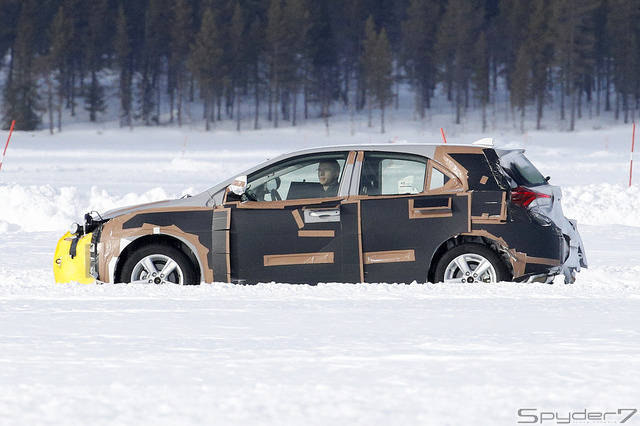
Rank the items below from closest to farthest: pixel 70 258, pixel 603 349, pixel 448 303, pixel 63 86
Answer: pixel 603 349, pixel 448 303, pixel 70 258, pixel 63 86

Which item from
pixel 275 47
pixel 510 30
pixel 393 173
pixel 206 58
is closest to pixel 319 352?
pixel 393 173

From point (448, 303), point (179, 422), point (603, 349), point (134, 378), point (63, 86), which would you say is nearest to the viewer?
point (179, 422)

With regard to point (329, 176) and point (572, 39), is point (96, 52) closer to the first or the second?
point (572, 39)

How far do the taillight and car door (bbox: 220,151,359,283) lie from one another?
1213 mm

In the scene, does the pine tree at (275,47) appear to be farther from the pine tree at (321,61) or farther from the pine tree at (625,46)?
the pine tree at (625,46)

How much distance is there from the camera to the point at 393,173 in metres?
7.73

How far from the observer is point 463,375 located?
5160mm

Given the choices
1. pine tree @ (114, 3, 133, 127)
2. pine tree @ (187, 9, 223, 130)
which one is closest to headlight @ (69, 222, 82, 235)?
pine tree @ (187, 9, 223, 130)

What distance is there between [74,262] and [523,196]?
11.5 feet

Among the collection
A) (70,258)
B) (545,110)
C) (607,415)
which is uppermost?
(545,110)

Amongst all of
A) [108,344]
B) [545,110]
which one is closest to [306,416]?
[108,344]

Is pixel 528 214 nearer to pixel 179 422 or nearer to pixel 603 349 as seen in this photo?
pixel 603 349

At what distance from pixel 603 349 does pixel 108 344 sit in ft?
9.58

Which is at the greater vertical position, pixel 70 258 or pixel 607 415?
pixel 70 258
